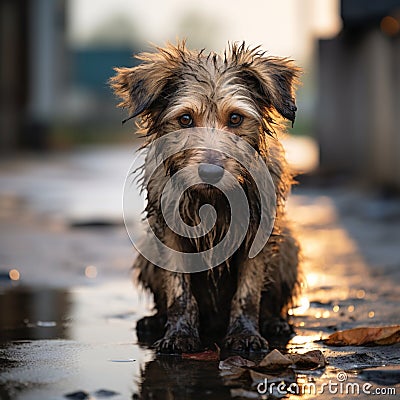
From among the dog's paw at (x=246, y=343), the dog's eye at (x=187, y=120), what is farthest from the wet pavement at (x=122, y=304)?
the dog's eye at (x=187, y=120)

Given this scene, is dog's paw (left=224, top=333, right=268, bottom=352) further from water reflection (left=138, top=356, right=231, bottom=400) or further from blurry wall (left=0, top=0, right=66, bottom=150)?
blurry wall (left=0, top=0, right=66, bottom=150)

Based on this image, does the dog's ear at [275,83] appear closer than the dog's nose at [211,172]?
No

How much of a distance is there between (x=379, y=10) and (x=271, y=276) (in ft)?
28.7

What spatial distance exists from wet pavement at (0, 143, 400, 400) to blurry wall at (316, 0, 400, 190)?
0.88 m

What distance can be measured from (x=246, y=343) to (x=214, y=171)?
927mm

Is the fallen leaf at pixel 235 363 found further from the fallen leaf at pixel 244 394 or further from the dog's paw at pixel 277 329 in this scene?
the dog's paw at pixel 277 329

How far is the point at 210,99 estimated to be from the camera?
5.45 m

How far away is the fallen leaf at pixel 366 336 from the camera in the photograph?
17.8 ft

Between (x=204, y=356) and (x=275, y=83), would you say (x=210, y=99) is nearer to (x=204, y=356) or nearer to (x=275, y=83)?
(x=275, y=83)

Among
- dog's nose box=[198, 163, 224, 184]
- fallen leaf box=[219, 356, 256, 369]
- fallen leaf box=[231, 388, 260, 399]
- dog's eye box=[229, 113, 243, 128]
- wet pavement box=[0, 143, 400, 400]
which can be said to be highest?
dog's eye box=[229, 113, 243, 128]

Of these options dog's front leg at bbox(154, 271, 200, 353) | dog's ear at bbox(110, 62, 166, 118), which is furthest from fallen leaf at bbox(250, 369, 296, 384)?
dog's ear at bbox(110, 62, 166, 118)

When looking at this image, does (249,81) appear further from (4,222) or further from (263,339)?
(4,222)

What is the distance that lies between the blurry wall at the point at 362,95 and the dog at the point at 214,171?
24.7 feet

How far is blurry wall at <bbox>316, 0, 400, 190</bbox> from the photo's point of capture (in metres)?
13.4
